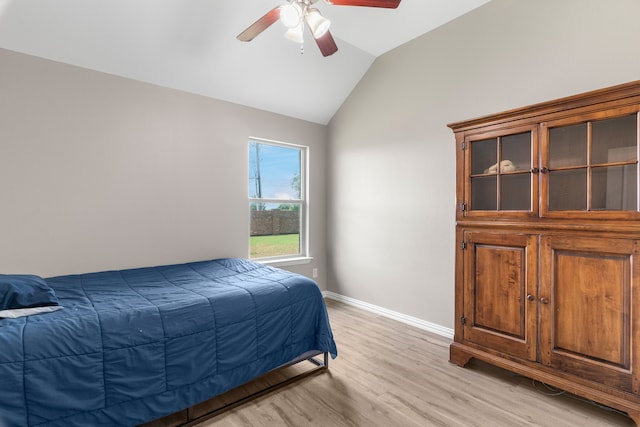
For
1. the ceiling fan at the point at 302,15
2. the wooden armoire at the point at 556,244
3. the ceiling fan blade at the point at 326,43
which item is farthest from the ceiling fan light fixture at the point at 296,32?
the wooden armoire at the point at 556,244

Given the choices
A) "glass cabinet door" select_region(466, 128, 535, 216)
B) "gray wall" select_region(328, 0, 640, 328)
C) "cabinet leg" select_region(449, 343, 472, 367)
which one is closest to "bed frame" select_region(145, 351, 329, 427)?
"cabinet leg" select_region(449, 343, 472, 367)

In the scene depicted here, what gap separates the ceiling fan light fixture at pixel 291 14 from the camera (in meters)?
1.75

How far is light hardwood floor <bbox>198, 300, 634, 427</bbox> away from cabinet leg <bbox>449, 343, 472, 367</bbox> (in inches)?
1.6

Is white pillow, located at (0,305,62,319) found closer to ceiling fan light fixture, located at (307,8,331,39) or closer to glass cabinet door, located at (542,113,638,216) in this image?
ceiling fan light fixture, located at (307,8,331,39)

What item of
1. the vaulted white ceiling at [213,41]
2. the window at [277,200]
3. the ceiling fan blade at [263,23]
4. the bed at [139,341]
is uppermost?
the vaulted white ceiling at [213,41]

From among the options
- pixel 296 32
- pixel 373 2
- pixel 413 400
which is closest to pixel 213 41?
pixel 296 32

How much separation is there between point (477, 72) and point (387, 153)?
112 centimetres

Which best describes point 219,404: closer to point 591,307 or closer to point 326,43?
point 591,307

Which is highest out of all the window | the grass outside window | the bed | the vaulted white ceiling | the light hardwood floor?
the vaulted white ceiling

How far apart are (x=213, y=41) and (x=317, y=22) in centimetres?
137

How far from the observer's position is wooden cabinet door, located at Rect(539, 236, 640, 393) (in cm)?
170

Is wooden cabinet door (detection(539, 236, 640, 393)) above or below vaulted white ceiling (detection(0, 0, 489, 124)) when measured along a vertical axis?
below

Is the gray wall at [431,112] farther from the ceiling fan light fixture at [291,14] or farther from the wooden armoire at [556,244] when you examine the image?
the ceiling fan light fixture at [291,14]

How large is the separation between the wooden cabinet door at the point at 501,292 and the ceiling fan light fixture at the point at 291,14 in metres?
1.89
